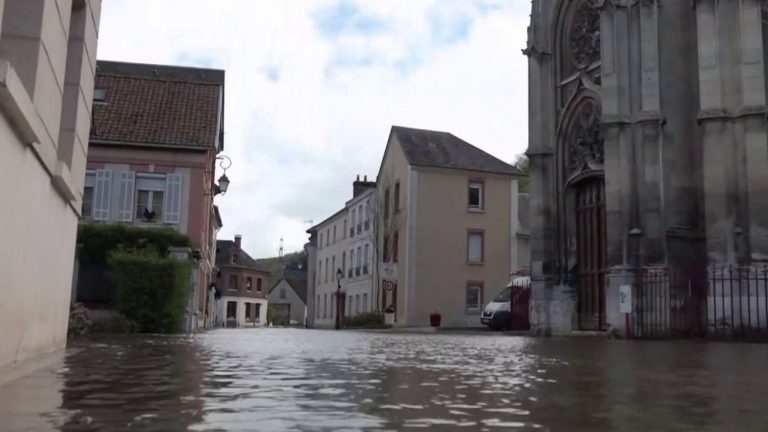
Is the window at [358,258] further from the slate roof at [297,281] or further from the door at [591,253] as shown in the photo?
the slate roof at [297,281]

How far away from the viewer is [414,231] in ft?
144

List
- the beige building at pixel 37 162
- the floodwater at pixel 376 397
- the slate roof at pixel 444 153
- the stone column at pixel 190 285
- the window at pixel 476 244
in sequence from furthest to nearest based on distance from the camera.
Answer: the slate roof at pixel 444 153, the window at pixel 476 244, the stone column at pixel 190 285, the beige building at pixel 37 162, the floodwater at pixel 376 397

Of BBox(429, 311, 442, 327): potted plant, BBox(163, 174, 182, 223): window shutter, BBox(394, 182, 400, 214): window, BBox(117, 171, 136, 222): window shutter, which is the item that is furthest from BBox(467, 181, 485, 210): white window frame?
BBox(117, 171, 136, 222): window shutter

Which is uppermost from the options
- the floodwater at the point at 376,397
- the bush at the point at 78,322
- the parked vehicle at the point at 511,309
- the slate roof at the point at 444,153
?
the slate roof at the point at 444,153

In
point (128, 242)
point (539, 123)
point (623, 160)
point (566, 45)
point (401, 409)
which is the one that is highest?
point (566, 45)

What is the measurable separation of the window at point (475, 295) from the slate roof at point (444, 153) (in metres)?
6.57

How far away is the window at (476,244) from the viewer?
147 ft

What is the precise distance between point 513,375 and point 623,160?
46.3 ft

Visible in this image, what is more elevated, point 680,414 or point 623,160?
point 623,160

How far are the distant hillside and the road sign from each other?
88.0 meters

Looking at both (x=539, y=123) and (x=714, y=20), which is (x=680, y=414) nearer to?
(x=714, y=20)

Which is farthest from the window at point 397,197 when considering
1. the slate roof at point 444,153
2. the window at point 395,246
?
the slate roof at point 444,153

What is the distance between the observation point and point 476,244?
44906mm

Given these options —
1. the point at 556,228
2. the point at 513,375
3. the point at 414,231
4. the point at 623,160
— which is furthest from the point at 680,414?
the point at 414,231
